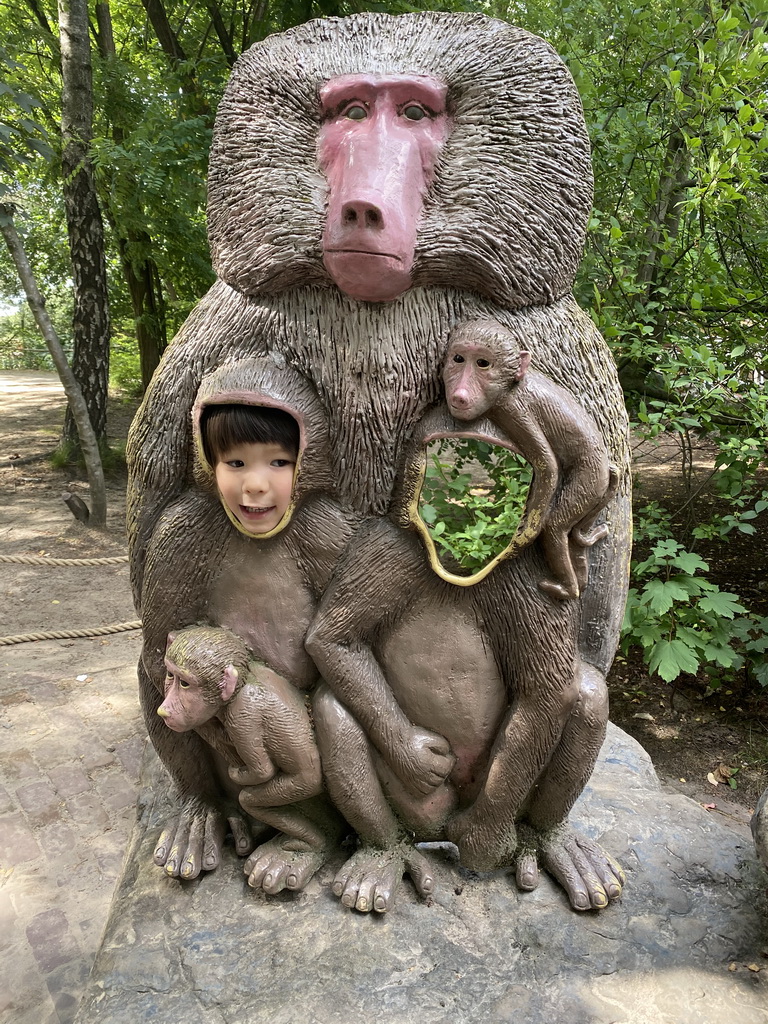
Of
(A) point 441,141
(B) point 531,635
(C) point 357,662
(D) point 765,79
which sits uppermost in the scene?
(D) point 765,79

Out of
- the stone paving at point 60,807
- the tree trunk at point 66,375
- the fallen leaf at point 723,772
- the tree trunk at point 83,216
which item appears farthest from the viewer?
the tree trunk at point 83,216

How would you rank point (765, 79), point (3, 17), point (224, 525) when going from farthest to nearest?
point (3, 17) → point (765, 79) → point (224, 525)

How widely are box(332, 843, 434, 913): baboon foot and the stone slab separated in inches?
1.3

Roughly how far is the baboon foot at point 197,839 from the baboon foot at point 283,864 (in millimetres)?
86

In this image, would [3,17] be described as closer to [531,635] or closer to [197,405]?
[197,405]

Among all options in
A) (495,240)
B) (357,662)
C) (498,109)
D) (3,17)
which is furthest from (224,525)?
(3,17)

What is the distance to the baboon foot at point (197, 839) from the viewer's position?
5.90 ft

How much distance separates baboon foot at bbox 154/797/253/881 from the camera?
180 cm

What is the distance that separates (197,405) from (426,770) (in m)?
0.96

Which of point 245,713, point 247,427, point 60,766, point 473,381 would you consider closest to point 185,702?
point 245,713

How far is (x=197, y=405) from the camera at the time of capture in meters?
1.57

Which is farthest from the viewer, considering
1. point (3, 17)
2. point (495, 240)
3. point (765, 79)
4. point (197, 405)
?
point (3, 17)

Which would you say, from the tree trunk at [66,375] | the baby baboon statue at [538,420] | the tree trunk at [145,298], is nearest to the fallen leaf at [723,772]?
the baby baboon statue at [538,420]

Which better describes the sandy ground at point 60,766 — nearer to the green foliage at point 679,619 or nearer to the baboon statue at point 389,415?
the baboon statue at point 389,415
